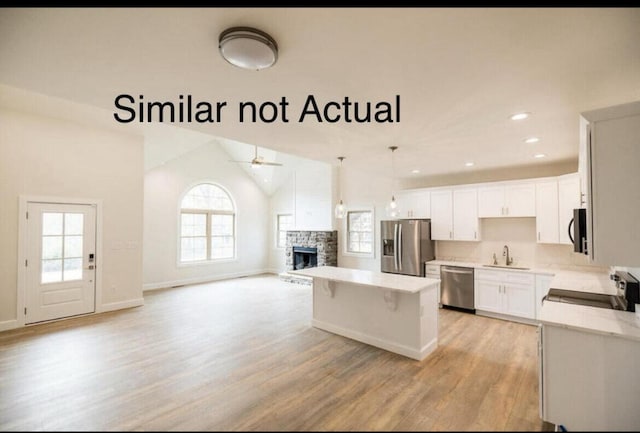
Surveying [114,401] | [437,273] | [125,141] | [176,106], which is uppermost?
[125,141]

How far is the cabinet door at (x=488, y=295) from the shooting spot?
486 centimetres

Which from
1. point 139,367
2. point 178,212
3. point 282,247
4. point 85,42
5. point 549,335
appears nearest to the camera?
point 85,42

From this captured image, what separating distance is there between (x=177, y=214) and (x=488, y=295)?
272 inches

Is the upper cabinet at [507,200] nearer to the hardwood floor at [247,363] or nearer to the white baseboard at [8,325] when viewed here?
the hardwood floor at [247,363]

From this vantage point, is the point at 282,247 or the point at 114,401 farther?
the point at 282,247

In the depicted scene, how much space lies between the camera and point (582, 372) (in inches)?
79.4

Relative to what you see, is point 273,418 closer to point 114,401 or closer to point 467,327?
point 114,401

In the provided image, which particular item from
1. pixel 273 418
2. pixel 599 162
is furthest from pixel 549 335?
pixel 273 418

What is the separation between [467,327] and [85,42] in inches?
204

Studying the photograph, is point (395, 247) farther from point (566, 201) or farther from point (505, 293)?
point (566, 201)

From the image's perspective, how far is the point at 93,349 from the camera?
3482 mm

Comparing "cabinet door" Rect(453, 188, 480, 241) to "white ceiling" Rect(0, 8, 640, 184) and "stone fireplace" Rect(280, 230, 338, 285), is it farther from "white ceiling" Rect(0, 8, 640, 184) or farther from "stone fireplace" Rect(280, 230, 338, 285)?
"stone fireplace" Rect(280, 230, 338, 285)

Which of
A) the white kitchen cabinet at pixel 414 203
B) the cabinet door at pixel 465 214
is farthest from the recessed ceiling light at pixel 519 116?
the white kitchen cabinet at pixel 414 203
